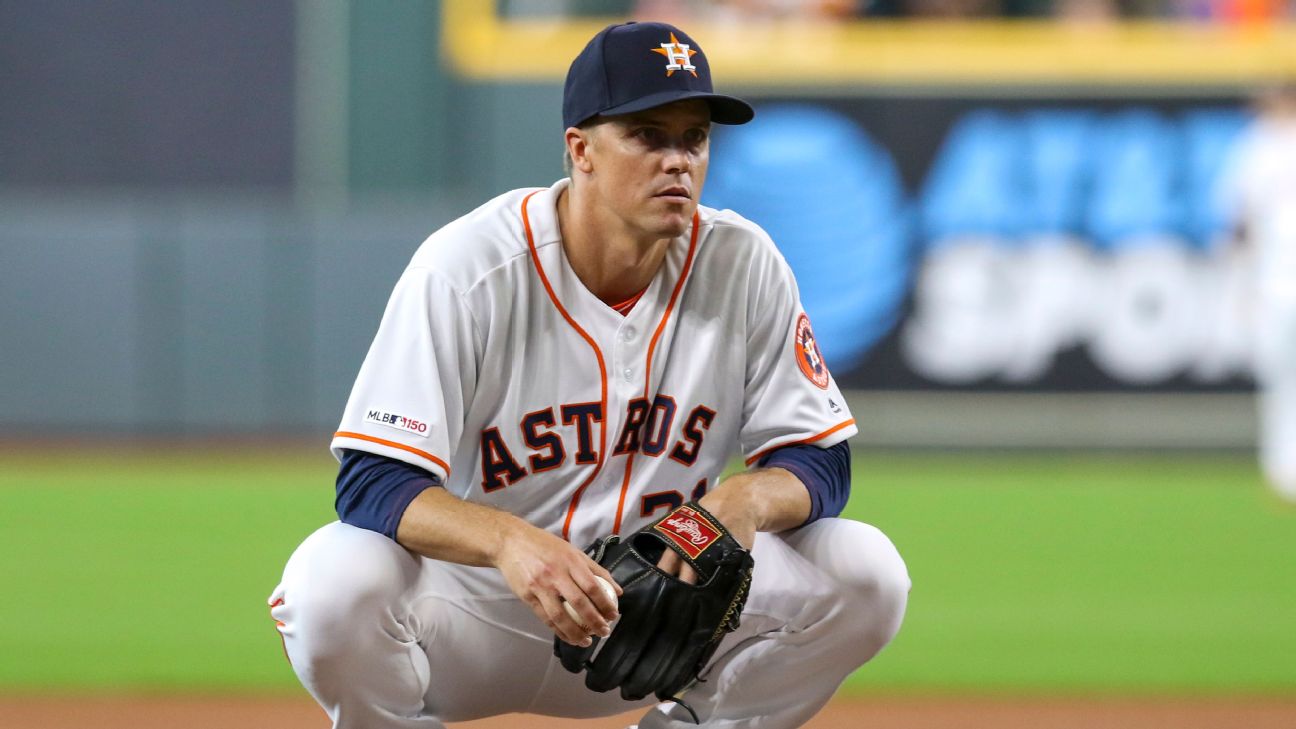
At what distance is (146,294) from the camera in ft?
37.0

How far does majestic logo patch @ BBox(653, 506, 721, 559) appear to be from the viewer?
3217 mm

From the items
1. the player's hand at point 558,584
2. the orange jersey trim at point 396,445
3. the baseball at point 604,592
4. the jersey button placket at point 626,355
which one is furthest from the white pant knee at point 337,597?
the jersey button placket at point 626,355

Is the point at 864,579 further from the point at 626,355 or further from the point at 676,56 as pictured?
the point at 676,56

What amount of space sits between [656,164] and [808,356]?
583 millimetres

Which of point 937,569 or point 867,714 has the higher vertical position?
point 867,714

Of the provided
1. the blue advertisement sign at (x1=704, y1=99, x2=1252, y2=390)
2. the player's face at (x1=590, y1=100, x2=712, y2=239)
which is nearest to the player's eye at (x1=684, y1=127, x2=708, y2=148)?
the player's face at (x1=590, y1=100, x2=712, y2=239)

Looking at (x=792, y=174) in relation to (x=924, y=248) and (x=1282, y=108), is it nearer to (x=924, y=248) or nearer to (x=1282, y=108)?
(x=924, y=248)

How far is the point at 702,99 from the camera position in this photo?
10.9 ft

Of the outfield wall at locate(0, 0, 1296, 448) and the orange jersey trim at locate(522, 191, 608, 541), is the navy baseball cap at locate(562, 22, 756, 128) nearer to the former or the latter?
the orange jersey trim at locate(522, 191, 608, 541)

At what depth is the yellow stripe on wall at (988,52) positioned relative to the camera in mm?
10477

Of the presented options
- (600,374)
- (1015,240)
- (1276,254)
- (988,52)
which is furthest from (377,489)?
(988,52)

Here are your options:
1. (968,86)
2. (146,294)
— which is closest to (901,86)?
(968,86)

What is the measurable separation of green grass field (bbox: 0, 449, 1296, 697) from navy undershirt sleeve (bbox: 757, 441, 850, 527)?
1.61m

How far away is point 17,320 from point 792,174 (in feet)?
17.2
